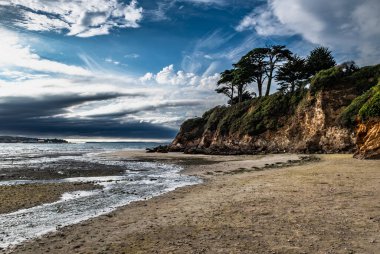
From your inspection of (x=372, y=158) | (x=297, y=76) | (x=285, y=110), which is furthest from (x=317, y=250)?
(x=297, y=76)

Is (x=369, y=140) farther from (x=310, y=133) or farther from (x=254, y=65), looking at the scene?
(x=254, y=65)

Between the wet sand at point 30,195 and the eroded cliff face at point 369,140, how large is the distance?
2073cm

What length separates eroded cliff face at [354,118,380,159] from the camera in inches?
997

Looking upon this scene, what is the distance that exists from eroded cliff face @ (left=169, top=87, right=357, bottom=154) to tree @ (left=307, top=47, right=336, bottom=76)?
11410 millimetres

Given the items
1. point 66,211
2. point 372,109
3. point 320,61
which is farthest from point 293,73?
point 66,211

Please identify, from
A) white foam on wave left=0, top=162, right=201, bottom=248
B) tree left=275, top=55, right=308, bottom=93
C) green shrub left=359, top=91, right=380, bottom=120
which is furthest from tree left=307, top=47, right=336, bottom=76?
white foam on wave left=0, top=162, right=201, bottom=248

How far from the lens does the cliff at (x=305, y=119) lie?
4000 cm

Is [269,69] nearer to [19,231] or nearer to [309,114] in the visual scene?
[309,114]

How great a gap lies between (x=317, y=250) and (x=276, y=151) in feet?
142

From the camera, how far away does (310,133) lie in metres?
45.1

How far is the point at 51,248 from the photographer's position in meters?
7.58

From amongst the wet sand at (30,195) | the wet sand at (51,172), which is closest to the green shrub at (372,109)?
the wet sand at (51,172)

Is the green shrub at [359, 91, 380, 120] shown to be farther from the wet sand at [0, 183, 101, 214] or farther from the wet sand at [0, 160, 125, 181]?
the wet sand at [0, 183, 101, 214]

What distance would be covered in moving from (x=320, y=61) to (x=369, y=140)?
34.2m
